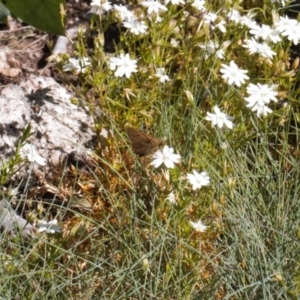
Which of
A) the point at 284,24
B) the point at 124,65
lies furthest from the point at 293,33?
the point at 124,65

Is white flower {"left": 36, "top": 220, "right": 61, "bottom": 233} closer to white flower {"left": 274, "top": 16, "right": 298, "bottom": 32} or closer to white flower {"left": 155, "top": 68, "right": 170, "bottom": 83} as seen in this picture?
white flower {"left": 155, "top": 68, "right": 170, "bottom": 83}

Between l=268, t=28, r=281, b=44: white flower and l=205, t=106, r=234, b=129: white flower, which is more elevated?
l=268, t=28, r=281, b=44: white flower

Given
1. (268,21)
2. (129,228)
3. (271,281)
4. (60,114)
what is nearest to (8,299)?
(129,228)

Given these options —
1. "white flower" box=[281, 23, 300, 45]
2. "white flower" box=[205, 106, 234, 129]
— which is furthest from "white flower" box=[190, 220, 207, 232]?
"white flower" box=[281, 23, 300, 45]

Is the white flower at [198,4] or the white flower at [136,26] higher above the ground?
the white flower at [198,4]

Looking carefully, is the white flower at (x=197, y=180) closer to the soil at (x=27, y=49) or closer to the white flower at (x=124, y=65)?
the white flower at (x=124, y=65)

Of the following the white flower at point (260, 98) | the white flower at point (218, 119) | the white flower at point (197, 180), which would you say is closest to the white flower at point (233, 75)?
the white flower at point (260, 98)

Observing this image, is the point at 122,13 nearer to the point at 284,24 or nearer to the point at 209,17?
the point at 209,17
